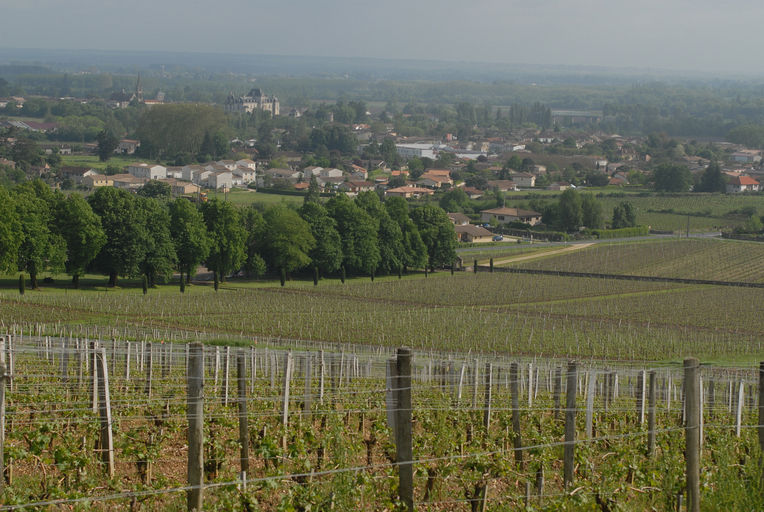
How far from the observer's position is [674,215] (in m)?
74.2

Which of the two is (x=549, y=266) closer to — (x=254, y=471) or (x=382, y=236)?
(x=382, y=236)

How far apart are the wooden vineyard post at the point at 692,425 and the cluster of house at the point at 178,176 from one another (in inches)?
2807

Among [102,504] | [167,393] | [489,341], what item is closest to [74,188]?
[489,341]

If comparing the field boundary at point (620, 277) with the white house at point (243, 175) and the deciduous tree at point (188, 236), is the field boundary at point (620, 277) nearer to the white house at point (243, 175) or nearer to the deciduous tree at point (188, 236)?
the deciduous tree at point (188, 236)

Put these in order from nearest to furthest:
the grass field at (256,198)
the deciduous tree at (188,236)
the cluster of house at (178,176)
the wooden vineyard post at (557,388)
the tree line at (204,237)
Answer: the wooden vineyard post at (557,388) < the tree line at (204,237) < the deciduous tree at (188,236) < the grass field at (256,198) < the cluster of house at (178,176)

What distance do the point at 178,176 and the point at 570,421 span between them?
8681cm

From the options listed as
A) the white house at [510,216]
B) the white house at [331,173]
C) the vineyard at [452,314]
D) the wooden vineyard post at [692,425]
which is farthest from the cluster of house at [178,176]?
the wooden vineyard post at [692,425]

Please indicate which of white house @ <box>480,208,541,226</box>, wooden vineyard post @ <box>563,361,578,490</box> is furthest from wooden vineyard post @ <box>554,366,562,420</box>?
white house @ <box>480,208,541,226</box>

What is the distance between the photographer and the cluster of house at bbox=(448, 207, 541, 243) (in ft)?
203

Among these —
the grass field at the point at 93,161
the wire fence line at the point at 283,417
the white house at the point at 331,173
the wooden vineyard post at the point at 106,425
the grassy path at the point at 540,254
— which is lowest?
the grassy path at the point at 540,254

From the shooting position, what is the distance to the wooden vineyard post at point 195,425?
679 centimetres

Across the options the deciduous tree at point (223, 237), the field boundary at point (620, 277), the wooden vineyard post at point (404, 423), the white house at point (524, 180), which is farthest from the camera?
the white house at point (524, 180)

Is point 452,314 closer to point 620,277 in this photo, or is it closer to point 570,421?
point 620,277

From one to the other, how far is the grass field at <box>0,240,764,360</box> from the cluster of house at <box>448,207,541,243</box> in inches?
537
